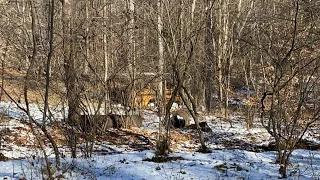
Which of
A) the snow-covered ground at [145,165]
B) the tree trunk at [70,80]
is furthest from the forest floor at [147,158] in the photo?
the tree trunk at [70,80]

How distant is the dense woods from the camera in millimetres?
7008

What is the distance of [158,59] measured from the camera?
14859 mm

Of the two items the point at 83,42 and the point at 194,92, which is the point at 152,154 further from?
the point at 194,92

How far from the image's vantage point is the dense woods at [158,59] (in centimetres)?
701

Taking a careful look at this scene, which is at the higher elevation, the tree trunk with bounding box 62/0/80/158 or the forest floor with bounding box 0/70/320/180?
the tree trunk with bounding box 62/0/80/158

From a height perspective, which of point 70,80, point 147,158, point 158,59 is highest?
point 158,59

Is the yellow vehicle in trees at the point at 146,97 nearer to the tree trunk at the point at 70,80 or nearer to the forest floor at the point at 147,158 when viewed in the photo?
the forest floor at the point at 147,158

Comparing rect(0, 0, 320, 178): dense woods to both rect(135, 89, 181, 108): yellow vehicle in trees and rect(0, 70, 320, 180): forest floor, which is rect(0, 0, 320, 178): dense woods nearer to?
rect(135, 89, 181, 108): yellow vehicle in trees

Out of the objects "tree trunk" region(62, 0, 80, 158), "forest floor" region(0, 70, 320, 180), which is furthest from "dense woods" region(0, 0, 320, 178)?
"forest floor" region(0, 70, 320, 180)

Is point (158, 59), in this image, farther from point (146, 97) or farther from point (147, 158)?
point (147, 158)

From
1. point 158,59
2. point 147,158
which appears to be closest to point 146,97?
point 158,59

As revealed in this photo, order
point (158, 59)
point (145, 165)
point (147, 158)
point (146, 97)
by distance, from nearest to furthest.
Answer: point (145, 165), point (147, 158), point (158, 59), point (146, 97)

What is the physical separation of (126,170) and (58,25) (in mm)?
4785

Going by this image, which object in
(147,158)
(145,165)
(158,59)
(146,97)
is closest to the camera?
(145,165)
